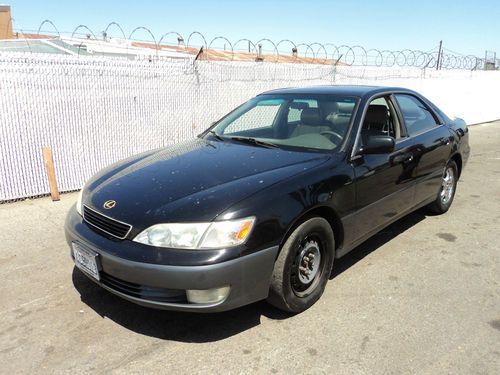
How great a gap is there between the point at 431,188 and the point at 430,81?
36.8 ft

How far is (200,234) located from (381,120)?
240 cm

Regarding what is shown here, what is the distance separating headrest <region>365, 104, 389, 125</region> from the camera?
12.6 feet

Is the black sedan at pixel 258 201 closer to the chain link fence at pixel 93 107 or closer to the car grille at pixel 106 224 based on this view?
the car grille at pixel 106 224

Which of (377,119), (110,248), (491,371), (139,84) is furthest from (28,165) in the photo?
(491,371)

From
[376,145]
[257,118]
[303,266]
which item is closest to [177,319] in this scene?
[303,266]

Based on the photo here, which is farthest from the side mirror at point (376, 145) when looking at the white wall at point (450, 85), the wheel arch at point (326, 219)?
the white wall at point (450, 85)

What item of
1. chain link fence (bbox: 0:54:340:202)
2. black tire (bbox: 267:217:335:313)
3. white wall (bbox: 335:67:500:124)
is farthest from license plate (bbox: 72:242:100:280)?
white wall (bbox: 335:67:500:124)

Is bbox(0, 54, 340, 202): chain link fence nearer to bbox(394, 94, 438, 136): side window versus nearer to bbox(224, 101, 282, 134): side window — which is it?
bbox(224, 101, 282, 134): side window

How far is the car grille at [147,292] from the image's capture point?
2568mm

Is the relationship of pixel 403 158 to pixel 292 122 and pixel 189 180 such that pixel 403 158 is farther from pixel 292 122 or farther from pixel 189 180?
pixel 189 180

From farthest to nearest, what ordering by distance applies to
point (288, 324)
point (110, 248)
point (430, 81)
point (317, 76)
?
point (430, 81)
point (317, 76)
point (288, 324)
point (110, 248)

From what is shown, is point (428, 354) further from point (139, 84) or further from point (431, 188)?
point (139, 84)

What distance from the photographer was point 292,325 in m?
2.97

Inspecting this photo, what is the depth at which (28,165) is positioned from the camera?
19.5 feet
